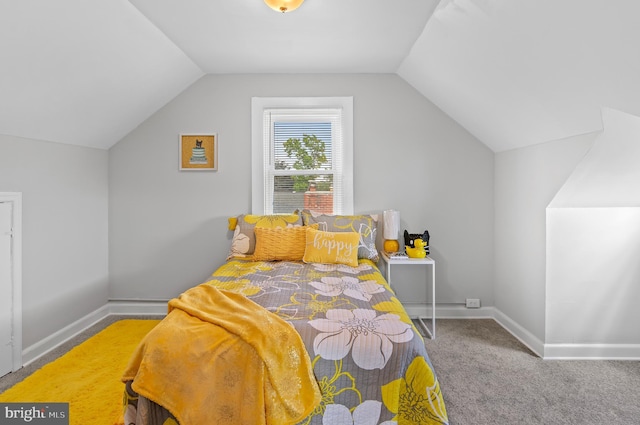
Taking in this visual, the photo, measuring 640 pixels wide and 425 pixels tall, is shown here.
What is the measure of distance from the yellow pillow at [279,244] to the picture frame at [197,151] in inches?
37.0

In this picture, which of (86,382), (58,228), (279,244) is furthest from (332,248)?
(58,228)

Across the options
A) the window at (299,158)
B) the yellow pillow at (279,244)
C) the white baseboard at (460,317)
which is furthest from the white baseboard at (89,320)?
the window at (299,158)

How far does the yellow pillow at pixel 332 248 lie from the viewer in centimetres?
302

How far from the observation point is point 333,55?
3.21m

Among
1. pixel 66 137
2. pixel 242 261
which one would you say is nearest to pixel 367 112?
pixel 242 261

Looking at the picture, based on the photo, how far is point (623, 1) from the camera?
1.42 metres

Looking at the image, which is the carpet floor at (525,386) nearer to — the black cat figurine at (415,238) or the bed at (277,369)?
the bed at (277,369)

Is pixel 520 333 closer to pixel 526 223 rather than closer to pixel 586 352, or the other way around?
pixel 586 352

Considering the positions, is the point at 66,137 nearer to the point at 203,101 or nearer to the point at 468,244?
the point at 203,101

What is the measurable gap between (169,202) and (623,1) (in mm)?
3515

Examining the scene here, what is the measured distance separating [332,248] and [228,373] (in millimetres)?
1619

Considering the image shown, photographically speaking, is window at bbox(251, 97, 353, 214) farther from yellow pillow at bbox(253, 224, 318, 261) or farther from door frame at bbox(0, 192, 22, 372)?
door frame at bbox(0, 192, 22, 372)

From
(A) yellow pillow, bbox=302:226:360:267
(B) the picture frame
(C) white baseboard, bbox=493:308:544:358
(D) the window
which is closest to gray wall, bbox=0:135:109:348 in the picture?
(B) the picture frame

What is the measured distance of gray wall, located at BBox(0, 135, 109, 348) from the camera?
8.92ft
